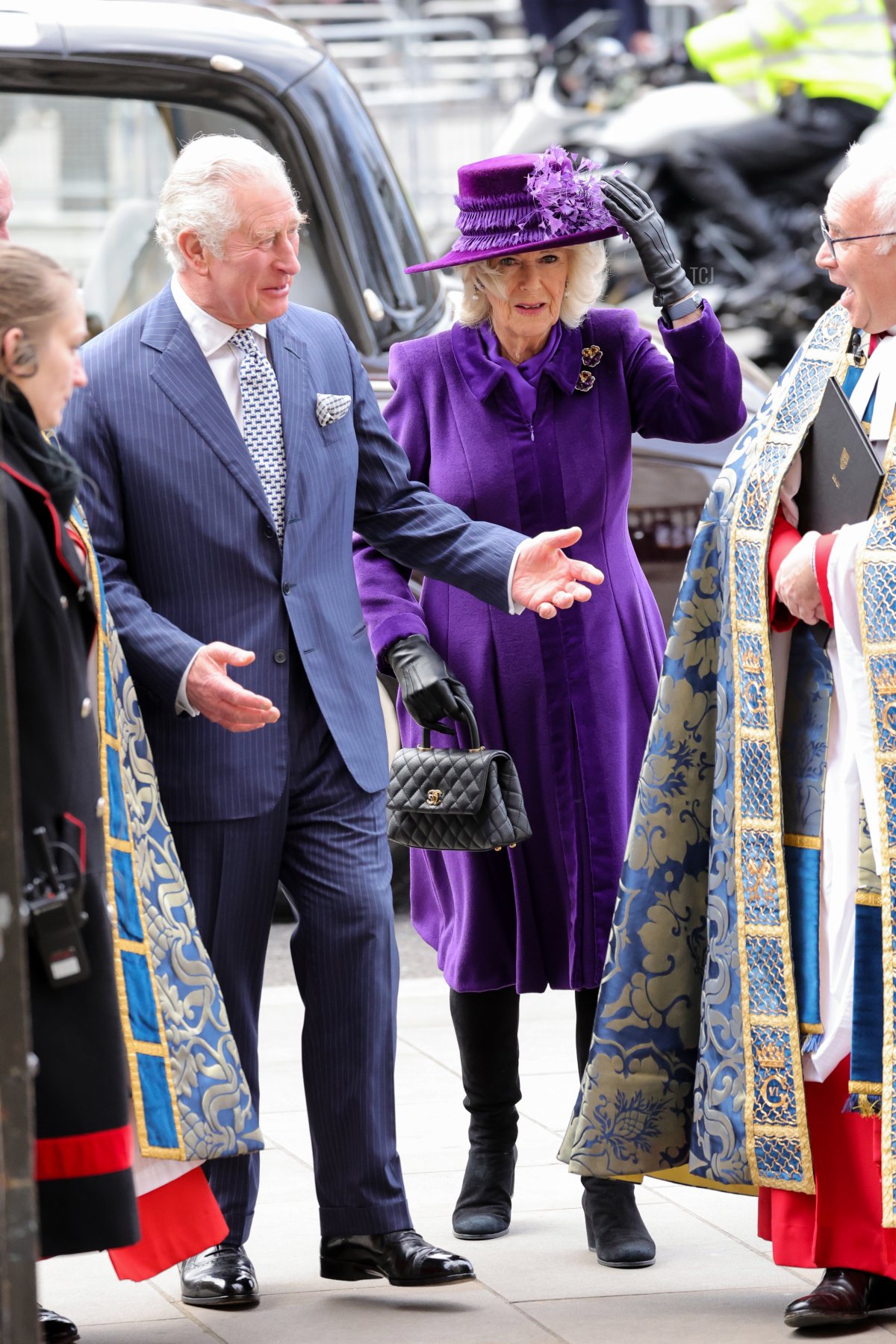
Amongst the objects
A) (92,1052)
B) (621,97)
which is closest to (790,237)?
(621,97)

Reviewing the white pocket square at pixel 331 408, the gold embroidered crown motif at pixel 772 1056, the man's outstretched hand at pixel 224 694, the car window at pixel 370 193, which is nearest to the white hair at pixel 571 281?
the white pocket square at pixel 331 408

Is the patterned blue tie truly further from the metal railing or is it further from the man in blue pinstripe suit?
the metal railing

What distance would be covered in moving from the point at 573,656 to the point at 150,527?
0.84m

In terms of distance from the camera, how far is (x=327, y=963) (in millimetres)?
3826

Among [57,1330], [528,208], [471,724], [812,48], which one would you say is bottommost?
[57,1330]

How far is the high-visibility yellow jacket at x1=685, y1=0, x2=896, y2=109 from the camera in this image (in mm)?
12094

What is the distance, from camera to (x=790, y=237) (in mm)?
12836

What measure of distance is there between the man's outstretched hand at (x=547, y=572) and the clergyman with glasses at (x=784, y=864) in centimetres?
18

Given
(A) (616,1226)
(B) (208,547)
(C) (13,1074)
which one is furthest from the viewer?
(A) (616,1226)

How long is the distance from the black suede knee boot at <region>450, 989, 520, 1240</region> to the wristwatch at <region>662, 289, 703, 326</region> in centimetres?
126

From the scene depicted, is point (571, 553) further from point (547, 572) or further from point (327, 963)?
point (327, 963)

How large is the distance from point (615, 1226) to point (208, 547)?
1362mm

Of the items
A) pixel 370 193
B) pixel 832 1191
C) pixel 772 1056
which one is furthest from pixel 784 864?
pixel 370 193

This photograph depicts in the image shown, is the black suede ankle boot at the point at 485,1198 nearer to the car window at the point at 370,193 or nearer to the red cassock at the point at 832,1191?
the red cassock at the point at 832,1191
